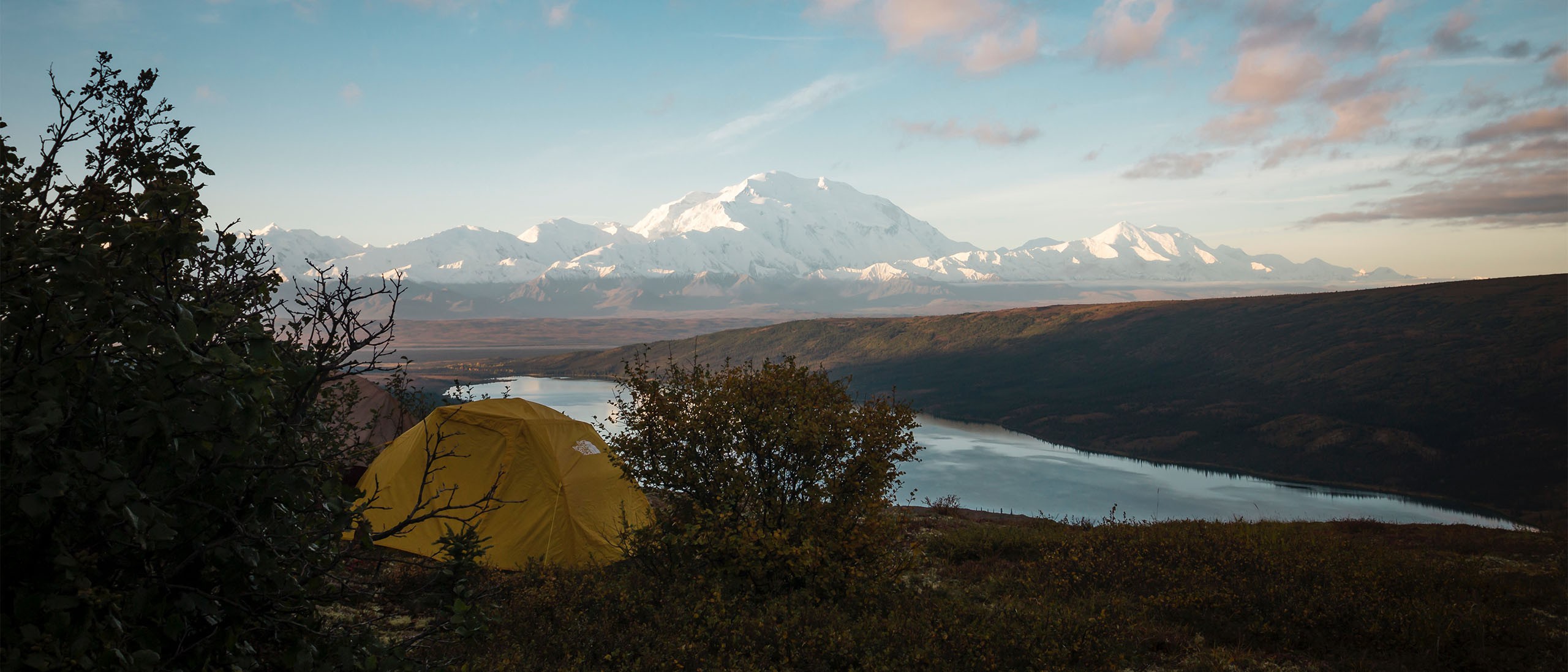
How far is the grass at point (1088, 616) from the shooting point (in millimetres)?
7234

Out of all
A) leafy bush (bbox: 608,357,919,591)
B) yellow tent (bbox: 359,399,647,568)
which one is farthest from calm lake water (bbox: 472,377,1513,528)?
leafy bush (bbox: 608,357,919,591)

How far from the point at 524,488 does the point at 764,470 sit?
5.49m

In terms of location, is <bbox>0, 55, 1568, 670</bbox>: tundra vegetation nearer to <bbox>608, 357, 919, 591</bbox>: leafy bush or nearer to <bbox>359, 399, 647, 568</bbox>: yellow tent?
<bbox>608, 357, 919, 591</bbox>: leafy bush

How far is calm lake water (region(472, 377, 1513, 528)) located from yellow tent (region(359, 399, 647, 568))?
159 ft

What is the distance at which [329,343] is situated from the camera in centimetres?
322

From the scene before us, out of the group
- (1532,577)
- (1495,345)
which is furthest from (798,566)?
(1495,345)

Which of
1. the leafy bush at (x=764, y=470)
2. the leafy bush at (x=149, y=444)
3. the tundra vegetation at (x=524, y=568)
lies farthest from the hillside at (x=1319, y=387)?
the leafy bush at (x=149, y=444)

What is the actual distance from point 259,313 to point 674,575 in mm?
6853

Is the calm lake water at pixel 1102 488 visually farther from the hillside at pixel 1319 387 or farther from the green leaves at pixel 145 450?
the green leaves at pixel 145 450

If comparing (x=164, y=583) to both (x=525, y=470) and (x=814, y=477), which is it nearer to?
(x=814, y=477)

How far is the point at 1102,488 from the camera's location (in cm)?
8744

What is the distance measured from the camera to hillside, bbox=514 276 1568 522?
103 meters

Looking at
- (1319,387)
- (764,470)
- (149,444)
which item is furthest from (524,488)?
(1319,387)

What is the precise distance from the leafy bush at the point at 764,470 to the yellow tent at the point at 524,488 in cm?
311
